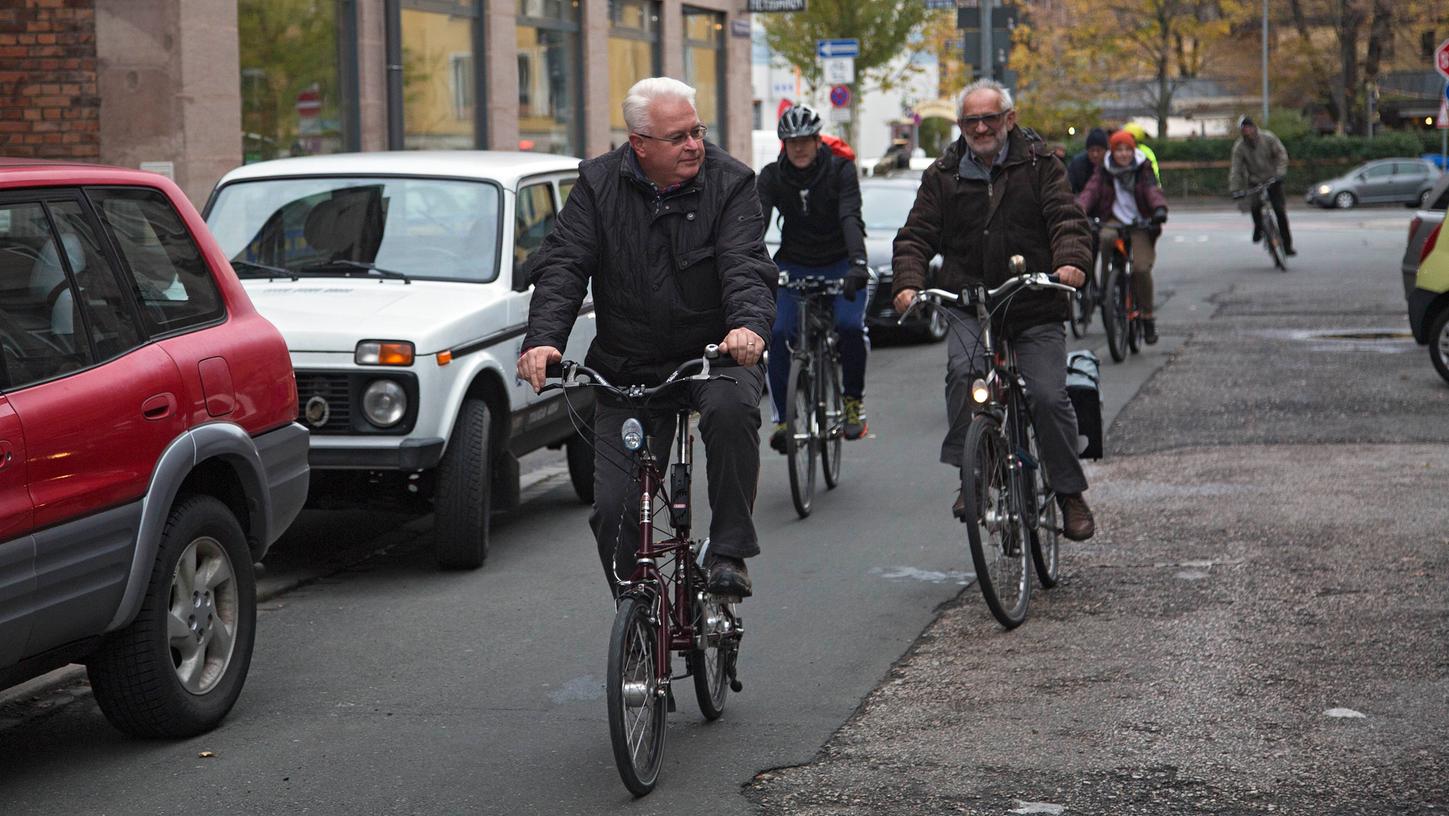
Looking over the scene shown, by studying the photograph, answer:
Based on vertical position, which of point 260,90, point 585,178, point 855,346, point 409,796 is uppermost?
point 260,90

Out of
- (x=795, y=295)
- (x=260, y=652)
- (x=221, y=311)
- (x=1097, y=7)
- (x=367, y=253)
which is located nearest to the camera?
(x=221, y=311)

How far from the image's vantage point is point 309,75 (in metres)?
18.1

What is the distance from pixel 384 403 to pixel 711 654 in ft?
8.89

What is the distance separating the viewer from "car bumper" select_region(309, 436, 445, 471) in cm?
771

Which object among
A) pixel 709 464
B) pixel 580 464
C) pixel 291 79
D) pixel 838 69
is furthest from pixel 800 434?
pixel 838 69

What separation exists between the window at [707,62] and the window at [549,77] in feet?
12.9

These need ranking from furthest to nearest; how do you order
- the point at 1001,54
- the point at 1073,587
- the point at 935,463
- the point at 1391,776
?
the point at 1001,54 < the point at 935,463 < the point at 1073,587 < the point at 1391,776

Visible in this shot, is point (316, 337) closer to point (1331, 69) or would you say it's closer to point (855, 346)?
point (855, 346)

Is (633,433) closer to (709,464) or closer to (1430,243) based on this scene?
(709,464)

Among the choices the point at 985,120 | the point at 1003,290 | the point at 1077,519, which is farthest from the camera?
the point at 1077,519

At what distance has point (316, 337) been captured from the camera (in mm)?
7828

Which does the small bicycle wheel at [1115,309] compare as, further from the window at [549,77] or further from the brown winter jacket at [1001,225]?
the window at [549,77]

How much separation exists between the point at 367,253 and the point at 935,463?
373 cm

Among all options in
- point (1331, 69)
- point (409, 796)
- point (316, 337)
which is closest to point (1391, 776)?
point (409, 796)
